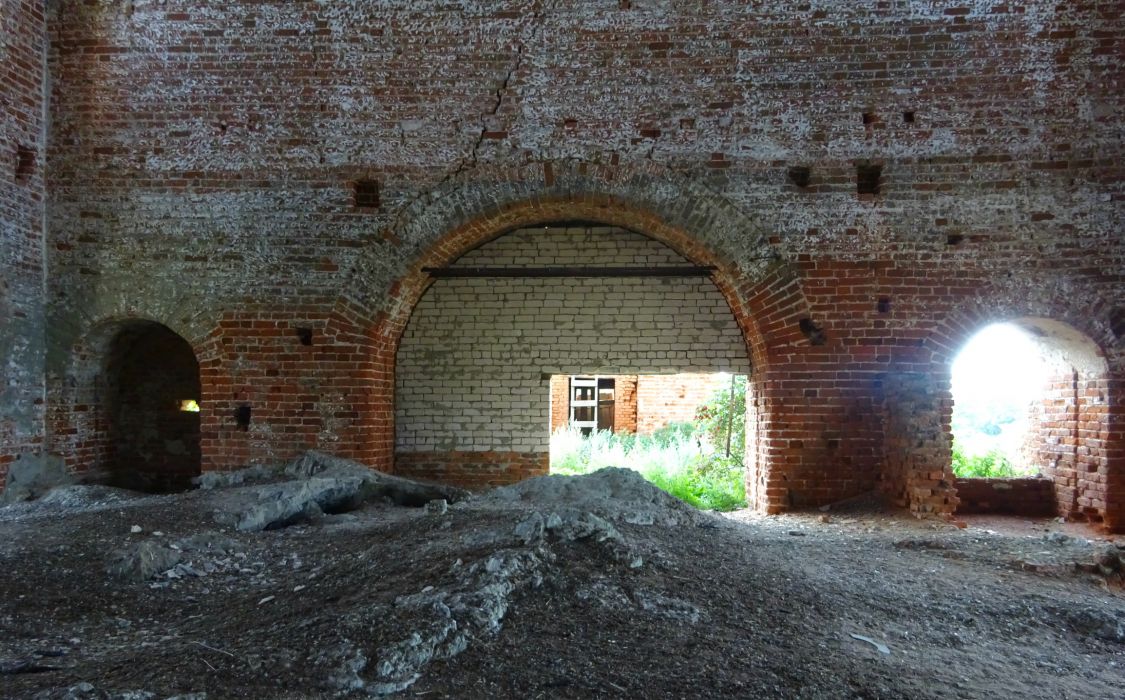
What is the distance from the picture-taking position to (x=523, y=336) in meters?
7.90

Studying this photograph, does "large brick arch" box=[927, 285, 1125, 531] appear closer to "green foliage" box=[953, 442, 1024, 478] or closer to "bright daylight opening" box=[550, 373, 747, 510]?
"green foliage" box=[953, 442, 1024, 478]

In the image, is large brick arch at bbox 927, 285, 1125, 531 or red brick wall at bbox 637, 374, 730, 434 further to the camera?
red brick wall at bbox 637, 374, 730, 434

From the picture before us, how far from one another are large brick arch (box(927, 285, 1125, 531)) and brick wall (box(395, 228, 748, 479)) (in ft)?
8.19

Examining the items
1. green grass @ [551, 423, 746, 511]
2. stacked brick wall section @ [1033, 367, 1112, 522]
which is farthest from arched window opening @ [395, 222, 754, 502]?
stacked brick wall section @ [1033, 367, 1112, 522]

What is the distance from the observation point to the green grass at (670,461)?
340 inches

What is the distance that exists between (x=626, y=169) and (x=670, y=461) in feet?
15.3

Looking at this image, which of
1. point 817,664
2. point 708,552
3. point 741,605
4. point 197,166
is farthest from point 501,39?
point 817,664

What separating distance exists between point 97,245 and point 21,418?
1803 millimetres

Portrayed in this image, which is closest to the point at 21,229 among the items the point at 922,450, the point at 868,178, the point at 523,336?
the point at 523,336

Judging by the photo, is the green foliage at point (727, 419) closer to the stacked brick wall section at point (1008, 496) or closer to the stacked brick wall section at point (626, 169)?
the stacked brick wall section at point (1008, 496)

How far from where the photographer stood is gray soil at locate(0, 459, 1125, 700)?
2.88 m

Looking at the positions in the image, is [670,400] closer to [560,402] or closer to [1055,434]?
[560,402]

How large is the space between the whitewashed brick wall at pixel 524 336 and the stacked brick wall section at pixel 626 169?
0.72 metres

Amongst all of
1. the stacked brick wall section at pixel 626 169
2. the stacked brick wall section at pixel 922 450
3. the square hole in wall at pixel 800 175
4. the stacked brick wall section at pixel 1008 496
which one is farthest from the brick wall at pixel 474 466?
the stacked brick wall section at pixel 1008 496
